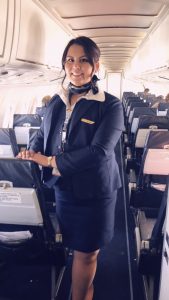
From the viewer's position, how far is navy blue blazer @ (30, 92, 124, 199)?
1.77m

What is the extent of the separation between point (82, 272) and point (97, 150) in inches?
32.6

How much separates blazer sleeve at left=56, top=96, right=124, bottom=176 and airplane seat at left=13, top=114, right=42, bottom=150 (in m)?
3.07

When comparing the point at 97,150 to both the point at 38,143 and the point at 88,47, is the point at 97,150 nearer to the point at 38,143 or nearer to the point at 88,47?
the point at 38,143

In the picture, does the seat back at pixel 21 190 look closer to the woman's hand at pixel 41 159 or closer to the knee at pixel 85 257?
the woman's hand at pixel 41 159

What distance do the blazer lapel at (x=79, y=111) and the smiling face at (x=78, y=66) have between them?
0.40 ft

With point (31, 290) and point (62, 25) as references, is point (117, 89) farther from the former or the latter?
point (31, 290)

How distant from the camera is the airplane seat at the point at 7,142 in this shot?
3.26m

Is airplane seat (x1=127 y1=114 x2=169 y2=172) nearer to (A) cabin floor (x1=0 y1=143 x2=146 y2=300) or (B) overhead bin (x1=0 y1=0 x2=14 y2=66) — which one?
(A) cabin floor (x1=0 y1=143 x2=146 y2=300)

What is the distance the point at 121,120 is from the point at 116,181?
1.26 feet

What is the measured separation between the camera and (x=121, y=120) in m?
1.87

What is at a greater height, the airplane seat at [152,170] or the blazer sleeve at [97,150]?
the blazer sleeve at [97,150]

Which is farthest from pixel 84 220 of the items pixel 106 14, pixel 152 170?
pixel 106 14

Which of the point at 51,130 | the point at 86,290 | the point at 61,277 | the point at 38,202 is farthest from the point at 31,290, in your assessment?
the point at 51,130

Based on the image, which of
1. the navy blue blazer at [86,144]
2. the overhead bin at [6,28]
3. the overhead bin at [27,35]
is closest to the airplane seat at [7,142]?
the overhead bin at [27,35]
